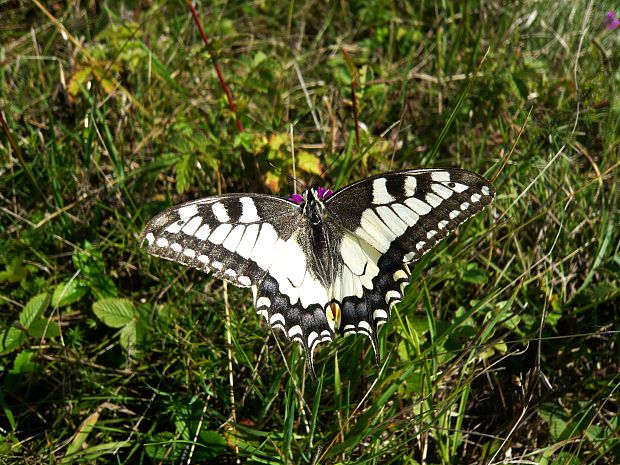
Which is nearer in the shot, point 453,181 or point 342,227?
point 453,181

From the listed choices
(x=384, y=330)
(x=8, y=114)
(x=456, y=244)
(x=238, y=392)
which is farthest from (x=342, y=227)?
(x=8, y=114)

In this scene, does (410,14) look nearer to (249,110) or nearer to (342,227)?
(249,110)

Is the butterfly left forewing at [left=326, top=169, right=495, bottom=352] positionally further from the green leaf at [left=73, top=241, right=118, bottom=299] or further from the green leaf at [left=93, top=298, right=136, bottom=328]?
the green leaf at [left=73, top=241, right=118, bottom=299]

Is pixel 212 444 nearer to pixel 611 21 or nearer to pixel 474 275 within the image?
pixel 474 275

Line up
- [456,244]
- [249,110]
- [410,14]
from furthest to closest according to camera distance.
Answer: [410,14] → [249,110] → [456,244]

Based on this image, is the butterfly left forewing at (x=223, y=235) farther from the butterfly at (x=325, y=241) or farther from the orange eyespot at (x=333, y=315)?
the orange eyespot at (x=333, y=315)

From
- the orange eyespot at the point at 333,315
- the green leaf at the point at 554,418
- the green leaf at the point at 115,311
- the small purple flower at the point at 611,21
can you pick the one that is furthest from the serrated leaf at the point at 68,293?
the small purple flower at the point at 611,21

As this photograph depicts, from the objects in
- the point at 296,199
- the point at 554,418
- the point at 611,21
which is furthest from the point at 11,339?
the point at 611,21

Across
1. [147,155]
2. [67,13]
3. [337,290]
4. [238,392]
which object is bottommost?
[238,392]
